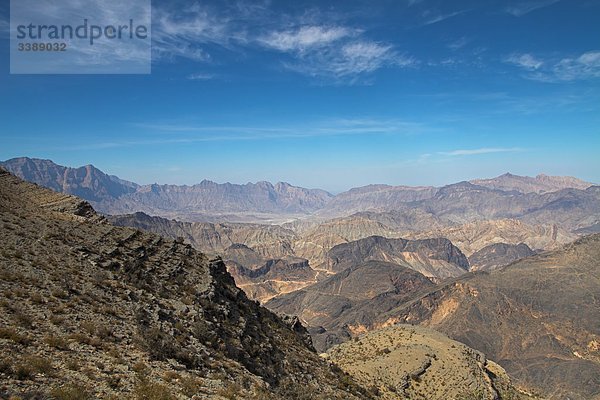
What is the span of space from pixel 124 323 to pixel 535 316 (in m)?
120

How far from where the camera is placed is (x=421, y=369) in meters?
33.9

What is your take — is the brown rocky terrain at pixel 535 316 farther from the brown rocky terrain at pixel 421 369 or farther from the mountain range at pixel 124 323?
the mountain range at pixel 124 323

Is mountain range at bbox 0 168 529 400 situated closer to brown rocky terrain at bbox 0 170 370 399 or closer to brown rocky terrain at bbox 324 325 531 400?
brown rocky terrain at bbox 0 170 370 399

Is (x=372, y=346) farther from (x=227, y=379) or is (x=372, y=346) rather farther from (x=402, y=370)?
(x=227, y=379)

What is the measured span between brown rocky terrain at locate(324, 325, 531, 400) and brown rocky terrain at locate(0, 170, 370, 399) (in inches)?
325

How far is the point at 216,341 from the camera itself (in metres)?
16.9

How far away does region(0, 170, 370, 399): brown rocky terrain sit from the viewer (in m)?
11.3

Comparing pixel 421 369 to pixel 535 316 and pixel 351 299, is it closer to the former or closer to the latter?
pixel 535 316

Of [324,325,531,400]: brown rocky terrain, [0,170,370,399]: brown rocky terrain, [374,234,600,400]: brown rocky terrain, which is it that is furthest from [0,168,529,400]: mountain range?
[374,234,600,400]: brown rocky terrain

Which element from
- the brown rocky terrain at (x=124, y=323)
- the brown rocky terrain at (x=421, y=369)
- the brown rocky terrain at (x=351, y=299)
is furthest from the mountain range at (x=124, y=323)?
the brown rocky terrain at (x=351, y=299)

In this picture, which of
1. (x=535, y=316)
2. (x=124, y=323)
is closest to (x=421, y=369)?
(x=124, y=323)

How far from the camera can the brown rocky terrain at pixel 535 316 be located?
77.7 meters

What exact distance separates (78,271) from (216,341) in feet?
23.7

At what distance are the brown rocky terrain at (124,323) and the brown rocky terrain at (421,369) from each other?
27.1 ft
